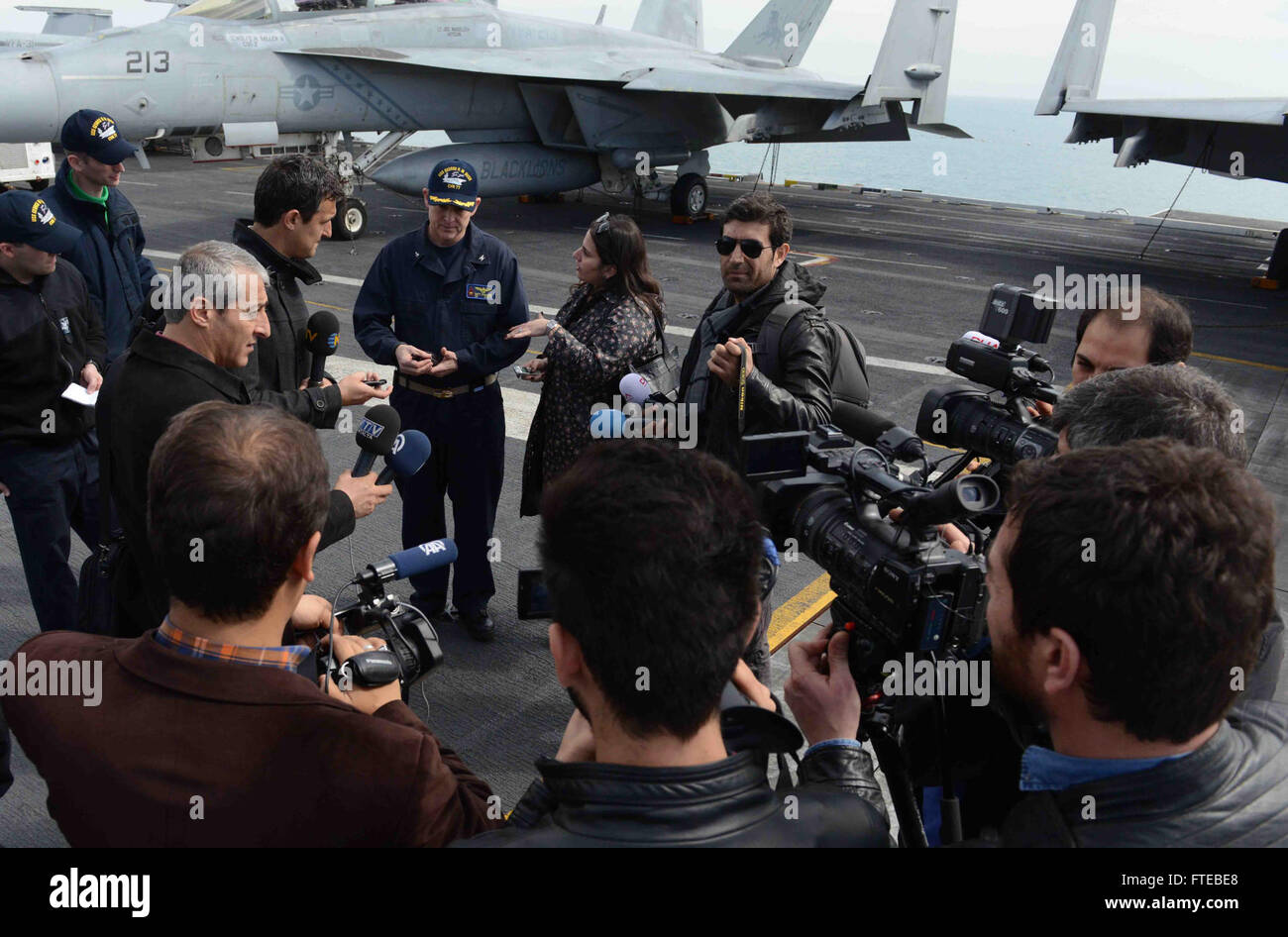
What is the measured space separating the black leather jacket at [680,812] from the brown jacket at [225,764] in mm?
269

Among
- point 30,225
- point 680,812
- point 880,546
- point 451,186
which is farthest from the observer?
point 451,186

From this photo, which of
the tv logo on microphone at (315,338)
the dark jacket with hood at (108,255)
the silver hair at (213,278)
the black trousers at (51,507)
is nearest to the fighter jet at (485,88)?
the dark jacket with hood at (108,255)

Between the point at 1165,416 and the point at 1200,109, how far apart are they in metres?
17.5

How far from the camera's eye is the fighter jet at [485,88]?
1368cm

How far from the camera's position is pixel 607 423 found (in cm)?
343

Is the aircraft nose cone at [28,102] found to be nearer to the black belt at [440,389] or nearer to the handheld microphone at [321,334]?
the black belt at [440,389]

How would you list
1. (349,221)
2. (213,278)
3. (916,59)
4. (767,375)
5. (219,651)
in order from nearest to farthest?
(219,651), (213,278), (767,375), (349,221), (916,59)

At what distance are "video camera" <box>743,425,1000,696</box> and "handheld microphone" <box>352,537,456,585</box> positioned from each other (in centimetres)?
75

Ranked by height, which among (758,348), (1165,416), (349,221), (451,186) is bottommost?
(349,221)

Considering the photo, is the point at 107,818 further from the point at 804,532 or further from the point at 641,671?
the point at 804,532

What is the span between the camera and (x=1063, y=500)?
1.56 m

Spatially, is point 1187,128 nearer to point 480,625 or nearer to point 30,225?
point 480,625

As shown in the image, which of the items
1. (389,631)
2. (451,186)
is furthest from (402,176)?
(389,631)
